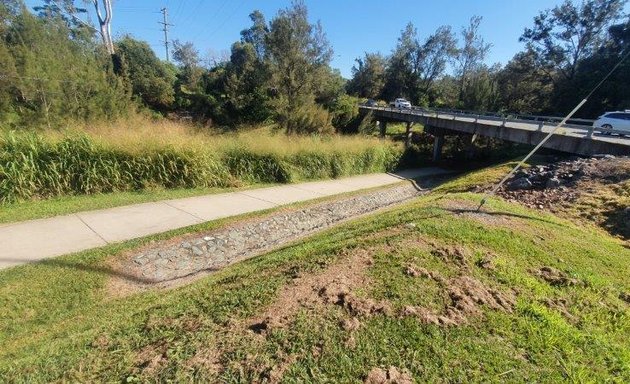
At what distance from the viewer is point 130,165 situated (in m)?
9.02

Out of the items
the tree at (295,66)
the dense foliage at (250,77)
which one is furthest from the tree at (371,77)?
the tree at (295,66)

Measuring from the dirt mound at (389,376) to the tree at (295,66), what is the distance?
22642 mm

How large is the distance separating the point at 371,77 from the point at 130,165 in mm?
48915

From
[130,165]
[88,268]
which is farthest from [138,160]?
[88,268]

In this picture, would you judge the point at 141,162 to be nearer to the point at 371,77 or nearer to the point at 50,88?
the point at 50,88

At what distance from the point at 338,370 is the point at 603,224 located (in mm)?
6631

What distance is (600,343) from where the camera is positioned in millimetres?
2627

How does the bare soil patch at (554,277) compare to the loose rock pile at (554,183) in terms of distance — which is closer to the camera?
the bare soil patch at (554,277)

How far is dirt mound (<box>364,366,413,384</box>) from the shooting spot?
7.14 ft

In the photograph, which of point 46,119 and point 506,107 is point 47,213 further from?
point 506,107

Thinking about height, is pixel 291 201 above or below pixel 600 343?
below

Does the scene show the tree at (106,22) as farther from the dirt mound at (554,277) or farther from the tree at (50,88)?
the dirt mound at (554,277)

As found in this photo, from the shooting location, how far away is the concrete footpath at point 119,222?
5.43m

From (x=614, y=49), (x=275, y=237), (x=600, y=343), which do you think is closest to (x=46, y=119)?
(x=275, y=237)
